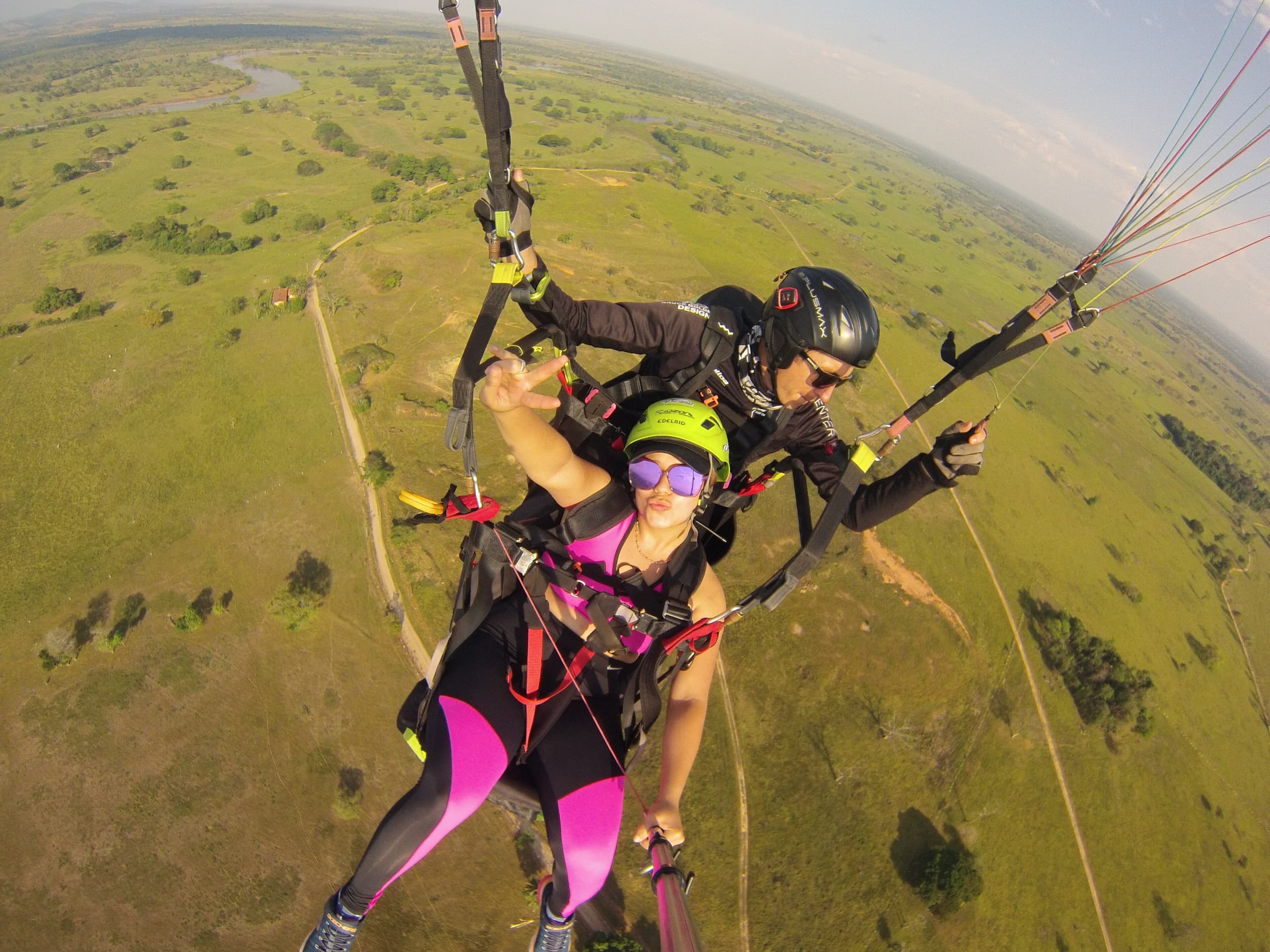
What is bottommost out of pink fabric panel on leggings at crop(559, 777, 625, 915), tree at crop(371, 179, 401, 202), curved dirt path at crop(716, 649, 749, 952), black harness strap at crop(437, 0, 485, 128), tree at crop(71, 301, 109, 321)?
tree at crop(71, 301, 109, 321)

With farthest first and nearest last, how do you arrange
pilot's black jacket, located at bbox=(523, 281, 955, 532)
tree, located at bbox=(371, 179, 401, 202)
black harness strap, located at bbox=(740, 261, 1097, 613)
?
tree, located at bbox=(371, 179, 401, 202)
pilot's black jacket, located at bbox=(523, 281, 955, 532)
black harness strap, located at bbox=(740, 261, 1097, 613)

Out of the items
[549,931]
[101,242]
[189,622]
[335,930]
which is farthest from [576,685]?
[101,242]

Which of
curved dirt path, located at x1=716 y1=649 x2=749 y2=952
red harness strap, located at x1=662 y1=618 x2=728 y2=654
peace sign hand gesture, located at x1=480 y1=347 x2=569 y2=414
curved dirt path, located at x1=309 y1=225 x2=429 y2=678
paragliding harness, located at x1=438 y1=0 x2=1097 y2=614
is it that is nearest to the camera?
peace sign hand gesture, located at x1=480 y1=347 x2=569 y2=414

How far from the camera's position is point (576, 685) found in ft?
10.9

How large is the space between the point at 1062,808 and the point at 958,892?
779 centimetres

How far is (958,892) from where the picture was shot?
50.5ft

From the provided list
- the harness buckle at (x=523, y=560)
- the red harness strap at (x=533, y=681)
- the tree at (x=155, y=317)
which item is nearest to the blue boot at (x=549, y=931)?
the red harness strap at (x=533, y=681)

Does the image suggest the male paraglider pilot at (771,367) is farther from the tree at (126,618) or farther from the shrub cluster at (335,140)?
the shrub cluster at (335,140)

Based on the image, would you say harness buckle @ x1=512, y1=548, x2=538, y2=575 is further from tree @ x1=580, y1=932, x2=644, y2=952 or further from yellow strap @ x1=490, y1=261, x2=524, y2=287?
tree @ x1=580, y1=932, x2=644, y2=952

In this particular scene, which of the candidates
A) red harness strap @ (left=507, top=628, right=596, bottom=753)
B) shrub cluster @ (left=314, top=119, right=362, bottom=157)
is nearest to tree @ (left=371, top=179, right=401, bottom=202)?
shrub cluster @ (left=314, top=119, right=362, bottom=157)

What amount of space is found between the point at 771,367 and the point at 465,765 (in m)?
3.36

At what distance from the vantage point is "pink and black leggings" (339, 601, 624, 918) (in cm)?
283

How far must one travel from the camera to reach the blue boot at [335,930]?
9.53ft

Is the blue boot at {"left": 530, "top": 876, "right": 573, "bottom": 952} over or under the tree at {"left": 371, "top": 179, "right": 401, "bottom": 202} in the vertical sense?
over
